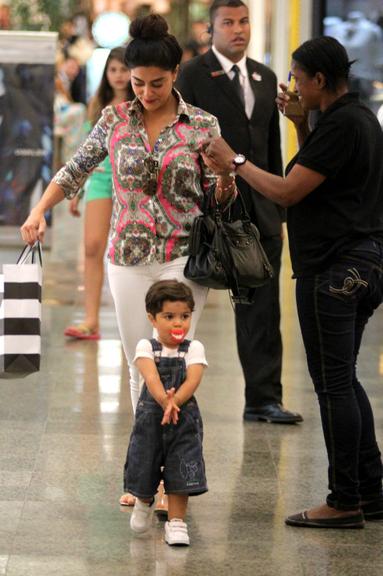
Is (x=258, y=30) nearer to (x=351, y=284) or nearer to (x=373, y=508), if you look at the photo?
(x=373, y=508)

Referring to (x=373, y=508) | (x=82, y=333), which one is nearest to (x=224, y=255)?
(x=373, y=508)

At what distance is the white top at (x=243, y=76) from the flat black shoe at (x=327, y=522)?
251 cm

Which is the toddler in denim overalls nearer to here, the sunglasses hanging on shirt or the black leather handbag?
the black leather handbag

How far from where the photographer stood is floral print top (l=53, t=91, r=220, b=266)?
5.13 meters

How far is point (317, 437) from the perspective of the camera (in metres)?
6.71

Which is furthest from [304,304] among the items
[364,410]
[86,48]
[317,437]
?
[86,48]

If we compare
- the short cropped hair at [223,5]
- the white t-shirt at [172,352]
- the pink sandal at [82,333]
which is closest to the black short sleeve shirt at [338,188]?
the white t-shirt at [172,352]

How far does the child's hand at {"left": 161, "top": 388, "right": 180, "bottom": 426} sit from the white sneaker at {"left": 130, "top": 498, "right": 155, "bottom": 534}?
36cm

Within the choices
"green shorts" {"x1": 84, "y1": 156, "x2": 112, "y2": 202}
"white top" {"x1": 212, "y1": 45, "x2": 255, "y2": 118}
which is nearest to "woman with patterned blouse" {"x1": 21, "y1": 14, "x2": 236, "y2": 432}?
"white top" {"x1": 212, "y1": 45, "x2": 255, "y2": 118}

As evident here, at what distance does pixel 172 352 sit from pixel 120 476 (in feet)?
3.68

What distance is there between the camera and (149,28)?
199 inches

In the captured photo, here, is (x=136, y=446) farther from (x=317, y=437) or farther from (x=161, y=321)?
(x=317, y=437)

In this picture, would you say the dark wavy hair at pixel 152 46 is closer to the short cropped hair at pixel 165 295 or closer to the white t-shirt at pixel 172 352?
the short cropped hair at pixel 165 295

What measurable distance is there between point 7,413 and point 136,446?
7.38ft
